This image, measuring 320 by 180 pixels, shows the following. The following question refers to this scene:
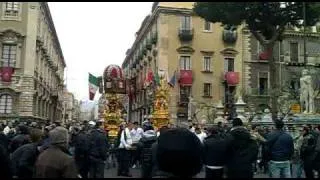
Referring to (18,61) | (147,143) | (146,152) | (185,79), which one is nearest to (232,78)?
(185,79)

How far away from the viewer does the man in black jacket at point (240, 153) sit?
839 centimetres

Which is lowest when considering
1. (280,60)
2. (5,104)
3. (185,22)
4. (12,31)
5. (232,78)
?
(5,104)

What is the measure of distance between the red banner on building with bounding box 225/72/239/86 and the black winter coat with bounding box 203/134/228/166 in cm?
4070

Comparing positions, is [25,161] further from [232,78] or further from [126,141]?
[232,78]

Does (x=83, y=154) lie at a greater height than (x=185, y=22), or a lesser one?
lesser

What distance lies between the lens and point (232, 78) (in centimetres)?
4956

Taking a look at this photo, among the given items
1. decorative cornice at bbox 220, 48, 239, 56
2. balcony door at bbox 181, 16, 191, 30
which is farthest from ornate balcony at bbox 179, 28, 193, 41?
decorative cornice at bbox 220, 48, 239, 56

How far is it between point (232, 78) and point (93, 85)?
23.8m

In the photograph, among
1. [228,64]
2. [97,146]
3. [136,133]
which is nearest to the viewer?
[97,146]

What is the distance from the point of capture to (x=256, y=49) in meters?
51.3

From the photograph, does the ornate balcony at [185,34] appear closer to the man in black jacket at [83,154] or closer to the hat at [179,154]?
the man in black jacket at [83,154]

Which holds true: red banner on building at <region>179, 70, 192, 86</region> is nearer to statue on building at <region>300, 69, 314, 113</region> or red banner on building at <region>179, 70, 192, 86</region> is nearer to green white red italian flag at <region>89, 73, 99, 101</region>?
green white red italian flag at <region>89, 73, 99, 101</region>

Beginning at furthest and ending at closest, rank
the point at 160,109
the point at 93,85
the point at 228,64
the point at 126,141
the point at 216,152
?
the point at 228,64 → the point at 93,85 → the point at 160,109 → the point at 126,141 → the point at 216,152

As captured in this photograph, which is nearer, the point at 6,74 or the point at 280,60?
the point at 6,74
